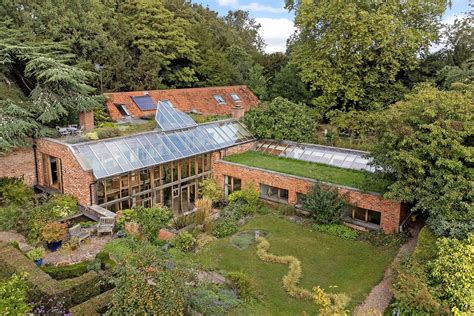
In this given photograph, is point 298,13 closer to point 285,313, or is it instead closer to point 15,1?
point 15,1

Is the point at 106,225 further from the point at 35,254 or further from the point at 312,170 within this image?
the point at 312,170

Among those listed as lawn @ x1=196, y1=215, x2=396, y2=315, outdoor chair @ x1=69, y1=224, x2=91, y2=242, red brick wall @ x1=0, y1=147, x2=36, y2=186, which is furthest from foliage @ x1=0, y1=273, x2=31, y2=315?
red brick wall @ x1=0, y1=147, x2=36, y2=186

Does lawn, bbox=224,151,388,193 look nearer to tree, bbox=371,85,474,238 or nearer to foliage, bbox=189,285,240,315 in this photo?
tree, bbox=371,85,474,238

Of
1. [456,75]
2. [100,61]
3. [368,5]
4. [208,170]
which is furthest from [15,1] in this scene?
[456,75]

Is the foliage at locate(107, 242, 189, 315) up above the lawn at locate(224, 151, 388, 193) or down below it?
below

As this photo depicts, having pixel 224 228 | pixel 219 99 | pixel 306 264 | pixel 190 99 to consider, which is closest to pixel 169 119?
pixel 224 228

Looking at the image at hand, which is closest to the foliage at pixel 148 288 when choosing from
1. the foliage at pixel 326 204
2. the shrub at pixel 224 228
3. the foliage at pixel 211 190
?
the shrub at pixel 224 228
